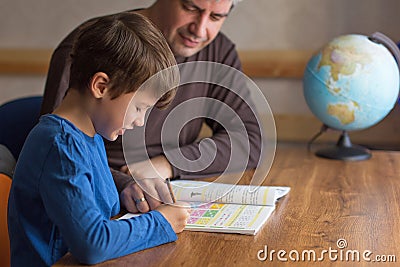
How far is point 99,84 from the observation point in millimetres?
1266

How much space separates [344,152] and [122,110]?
3.67ft

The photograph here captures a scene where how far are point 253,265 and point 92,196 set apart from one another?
11.9 inches

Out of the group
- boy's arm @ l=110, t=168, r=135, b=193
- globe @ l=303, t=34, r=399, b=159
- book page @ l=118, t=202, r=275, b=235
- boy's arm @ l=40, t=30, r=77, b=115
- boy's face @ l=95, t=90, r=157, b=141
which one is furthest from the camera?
globe @ l=303, t=34, r=399, b=159

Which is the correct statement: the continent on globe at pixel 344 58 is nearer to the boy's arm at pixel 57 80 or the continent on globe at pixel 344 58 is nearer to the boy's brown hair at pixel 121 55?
the boy's arm at pixel 57 80

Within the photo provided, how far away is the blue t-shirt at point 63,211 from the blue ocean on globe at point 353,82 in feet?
3.32

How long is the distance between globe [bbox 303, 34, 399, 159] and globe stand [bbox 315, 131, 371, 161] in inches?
0.6

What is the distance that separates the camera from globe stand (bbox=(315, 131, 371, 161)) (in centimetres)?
220

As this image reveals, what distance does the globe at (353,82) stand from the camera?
2141 millimetres

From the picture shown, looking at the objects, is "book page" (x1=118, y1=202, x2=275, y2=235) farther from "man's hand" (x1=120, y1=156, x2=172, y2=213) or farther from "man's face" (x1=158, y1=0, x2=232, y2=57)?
"man's face" (x1=158, y1=0, x2=232, y2=57)

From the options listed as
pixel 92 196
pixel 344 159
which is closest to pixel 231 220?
pixel 92 196

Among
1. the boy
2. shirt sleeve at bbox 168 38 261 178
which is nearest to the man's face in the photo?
shirt sleeve at bbox 168 38 261 178

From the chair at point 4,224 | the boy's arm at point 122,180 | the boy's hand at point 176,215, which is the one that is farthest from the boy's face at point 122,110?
the chair at point 4,224

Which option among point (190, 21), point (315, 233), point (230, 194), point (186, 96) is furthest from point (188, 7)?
point (315, 233)

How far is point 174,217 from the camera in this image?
1356mm
